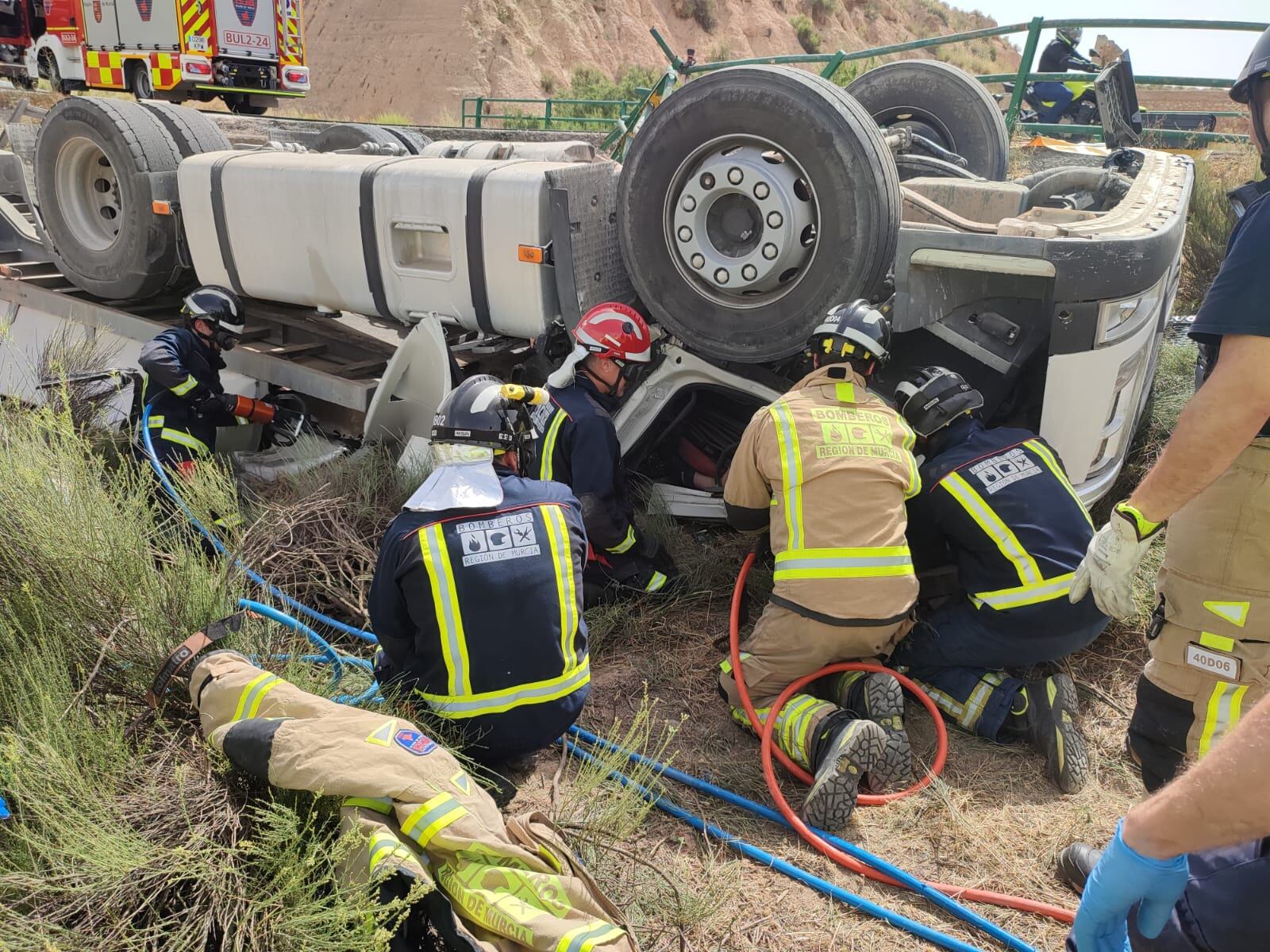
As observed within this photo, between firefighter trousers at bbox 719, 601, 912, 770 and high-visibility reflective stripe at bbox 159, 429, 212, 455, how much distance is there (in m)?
2.78

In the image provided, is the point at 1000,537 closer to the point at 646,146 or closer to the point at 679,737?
the point at 679,737

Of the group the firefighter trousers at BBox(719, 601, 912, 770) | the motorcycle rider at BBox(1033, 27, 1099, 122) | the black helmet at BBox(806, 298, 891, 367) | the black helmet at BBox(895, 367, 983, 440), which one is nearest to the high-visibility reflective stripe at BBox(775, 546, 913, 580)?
the firefighter trousers at BBox(719, 601, 912, 770)

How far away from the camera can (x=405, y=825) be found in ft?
6.36

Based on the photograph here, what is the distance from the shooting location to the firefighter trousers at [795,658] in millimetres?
2947

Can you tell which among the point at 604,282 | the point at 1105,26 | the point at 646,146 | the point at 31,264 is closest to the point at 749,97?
the point at 646,146

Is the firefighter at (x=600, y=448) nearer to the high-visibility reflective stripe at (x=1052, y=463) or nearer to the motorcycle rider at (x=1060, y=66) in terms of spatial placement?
the high-visibility reflective stripe at (x=1052, y=463)

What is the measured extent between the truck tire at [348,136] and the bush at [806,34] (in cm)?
2864

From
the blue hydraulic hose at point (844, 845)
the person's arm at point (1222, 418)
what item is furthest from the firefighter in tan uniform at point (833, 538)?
the person's arm at point (1222, 418)

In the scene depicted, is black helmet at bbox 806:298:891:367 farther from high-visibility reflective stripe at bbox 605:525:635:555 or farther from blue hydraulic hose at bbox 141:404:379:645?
blue hydraulic hose at bbox 141:404:379:645

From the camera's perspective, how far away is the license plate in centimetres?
224

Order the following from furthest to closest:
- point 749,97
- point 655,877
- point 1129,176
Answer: point 1129,176, point 749,97, point 655,877

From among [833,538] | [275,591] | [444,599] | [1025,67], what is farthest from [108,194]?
[1025,67]

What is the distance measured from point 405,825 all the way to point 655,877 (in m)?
0.76

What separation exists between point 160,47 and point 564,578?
1417 centimetres
